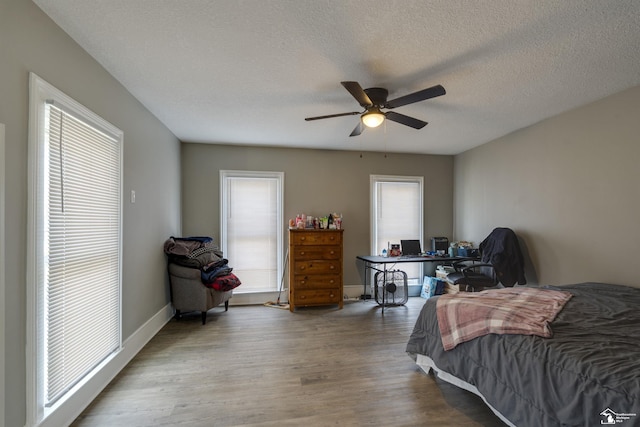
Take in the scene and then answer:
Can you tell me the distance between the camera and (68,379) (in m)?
1.79

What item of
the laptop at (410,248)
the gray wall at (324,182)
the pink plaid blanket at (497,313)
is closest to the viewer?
the pink plaid blanket at (497,313)

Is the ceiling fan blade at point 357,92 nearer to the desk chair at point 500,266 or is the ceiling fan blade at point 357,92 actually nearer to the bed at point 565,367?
the bed at point 565,367

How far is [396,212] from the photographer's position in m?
4.91

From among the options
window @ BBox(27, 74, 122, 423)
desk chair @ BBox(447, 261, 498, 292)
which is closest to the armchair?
window @ BBox(27, 74, 122, 423)

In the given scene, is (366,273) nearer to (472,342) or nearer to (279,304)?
(279,304)

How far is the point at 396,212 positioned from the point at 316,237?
167 cm

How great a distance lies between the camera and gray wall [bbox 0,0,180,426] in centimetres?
138

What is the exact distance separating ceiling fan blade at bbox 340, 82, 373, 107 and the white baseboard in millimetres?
2726

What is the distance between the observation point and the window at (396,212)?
190 inches

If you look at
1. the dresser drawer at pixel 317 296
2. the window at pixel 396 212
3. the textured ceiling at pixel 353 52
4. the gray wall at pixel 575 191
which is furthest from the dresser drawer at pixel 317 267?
the gray wall at pixel 575 191

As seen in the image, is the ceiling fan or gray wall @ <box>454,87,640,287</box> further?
gray wall @ <box>454,87,640,287</box>

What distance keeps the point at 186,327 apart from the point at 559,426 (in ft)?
11.3

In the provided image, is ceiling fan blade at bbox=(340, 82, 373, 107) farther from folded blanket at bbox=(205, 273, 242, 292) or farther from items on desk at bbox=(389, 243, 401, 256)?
items on desk at bbox=(389, 243, 401, 256)
